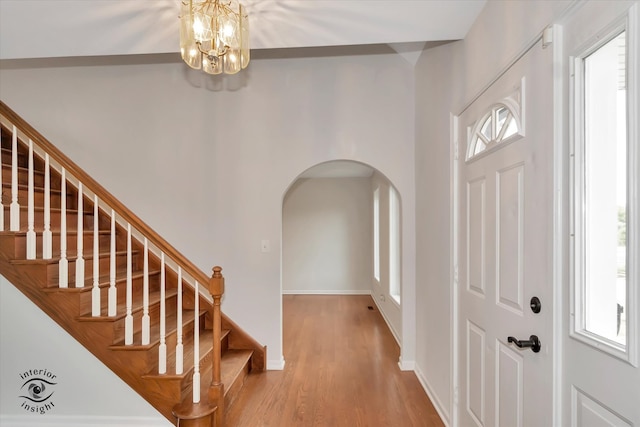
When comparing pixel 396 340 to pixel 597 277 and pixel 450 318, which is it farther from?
pixel 597 277

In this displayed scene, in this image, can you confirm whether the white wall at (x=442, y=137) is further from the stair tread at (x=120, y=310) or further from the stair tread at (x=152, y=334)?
the stair tread at (x=120, y=310)

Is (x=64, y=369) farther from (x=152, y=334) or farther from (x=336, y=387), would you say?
(x=336, y=387)

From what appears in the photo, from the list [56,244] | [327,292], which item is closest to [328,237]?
[327,292]

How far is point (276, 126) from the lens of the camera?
3279 millimetres

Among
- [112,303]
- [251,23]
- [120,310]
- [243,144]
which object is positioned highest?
[251,23]

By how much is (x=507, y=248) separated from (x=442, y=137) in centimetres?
115

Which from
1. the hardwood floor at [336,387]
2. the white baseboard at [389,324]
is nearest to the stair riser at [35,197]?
the hardwood floor at [336,387]

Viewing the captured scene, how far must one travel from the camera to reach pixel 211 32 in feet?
5.54

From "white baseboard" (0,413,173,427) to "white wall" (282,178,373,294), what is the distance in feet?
14.9

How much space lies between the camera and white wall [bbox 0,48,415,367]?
326 centimetres

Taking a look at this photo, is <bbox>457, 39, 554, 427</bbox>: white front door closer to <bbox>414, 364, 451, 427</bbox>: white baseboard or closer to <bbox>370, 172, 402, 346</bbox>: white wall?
<bbox>414, 364, 451, 427</bbox>: white baseboard

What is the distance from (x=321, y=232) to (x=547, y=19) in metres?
5.73

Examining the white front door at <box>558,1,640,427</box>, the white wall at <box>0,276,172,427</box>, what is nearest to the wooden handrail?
the white wall at <box>0,276,172,427</box>

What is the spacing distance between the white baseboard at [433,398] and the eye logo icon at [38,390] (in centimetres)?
265
